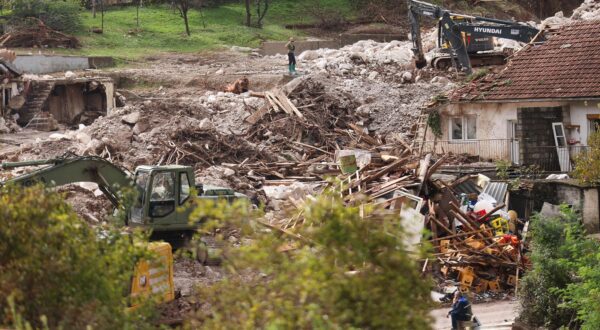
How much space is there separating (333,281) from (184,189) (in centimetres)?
1409

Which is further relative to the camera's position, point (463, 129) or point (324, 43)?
point (324, 43)

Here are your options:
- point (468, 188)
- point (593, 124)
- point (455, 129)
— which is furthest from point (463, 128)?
point (468, 188)

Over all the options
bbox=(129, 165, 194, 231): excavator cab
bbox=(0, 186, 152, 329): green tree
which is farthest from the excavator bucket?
bbox=(0, 186, 152, 329): green tree

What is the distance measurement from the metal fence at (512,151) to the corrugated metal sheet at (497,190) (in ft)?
7.67

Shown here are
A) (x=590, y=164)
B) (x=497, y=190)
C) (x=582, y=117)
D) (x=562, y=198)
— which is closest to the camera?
(x=590, y=164)

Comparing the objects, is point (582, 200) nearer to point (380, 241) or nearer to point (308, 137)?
point (308, 137)

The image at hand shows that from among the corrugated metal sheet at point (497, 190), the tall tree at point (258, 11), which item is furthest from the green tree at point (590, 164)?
the tall tree at point (258, 11)

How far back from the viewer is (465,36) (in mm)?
43938

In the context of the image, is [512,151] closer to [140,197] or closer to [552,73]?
[552,73]

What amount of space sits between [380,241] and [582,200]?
20.3 meters

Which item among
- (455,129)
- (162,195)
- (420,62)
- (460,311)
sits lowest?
(460,311)

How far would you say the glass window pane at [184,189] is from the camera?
24172 mm

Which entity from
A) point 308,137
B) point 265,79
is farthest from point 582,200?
point 265,79

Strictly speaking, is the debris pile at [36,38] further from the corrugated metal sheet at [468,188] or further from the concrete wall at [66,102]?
the corrugated metal sheet at [468,188]
